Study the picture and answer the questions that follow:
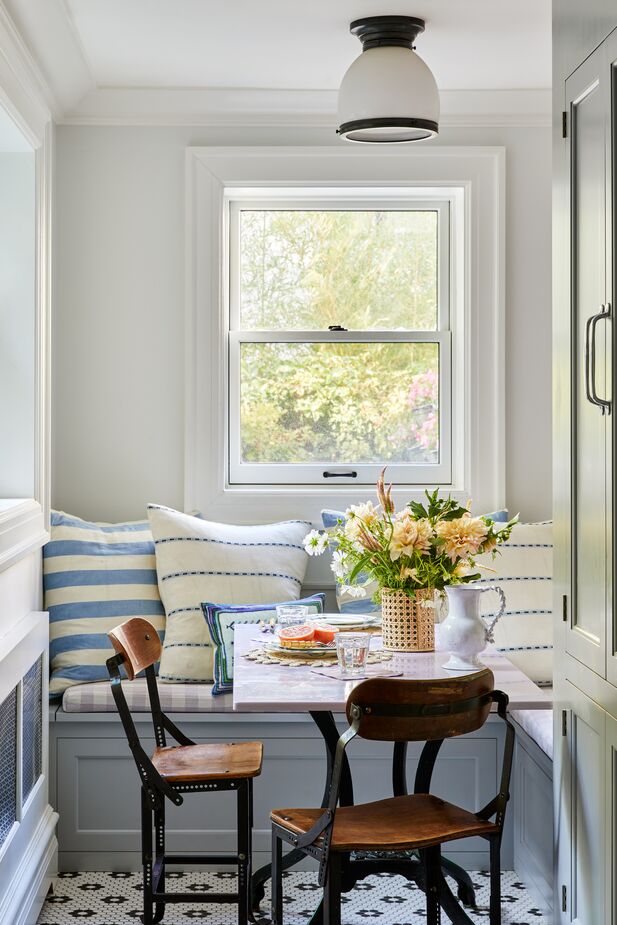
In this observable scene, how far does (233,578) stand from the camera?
374 centimetres

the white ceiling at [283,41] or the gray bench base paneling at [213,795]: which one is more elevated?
the white ceiling at [283,41]

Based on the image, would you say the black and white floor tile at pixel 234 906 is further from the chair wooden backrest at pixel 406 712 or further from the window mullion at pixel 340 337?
the window mullion at pixel 340 337

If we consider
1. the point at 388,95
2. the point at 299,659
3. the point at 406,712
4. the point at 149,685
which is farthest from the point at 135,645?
the point at 388,95

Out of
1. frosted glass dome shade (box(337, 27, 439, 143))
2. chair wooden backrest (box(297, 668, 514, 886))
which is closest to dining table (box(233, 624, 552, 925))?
chair wooden backrest (box(297, 668, 514, 886))

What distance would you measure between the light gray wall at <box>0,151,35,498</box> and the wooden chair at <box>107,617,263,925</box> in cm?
71

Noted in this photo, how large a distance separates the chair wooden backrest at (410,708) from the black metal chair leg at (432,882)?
0.37 m

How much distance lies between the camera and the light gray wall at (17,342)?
3311mm

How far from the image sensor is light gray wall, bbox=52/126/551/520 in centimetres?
399

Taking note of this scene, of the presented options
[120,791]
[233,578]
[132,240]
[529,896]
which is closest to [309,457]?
[233,578]

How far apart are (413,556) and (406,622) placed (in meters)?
0.20

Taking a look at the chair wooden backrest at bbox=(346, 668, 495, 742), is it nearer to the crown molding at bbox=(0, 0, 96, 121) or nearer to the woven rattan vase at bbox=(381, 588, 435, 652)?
the woven rattan vase at bbox=(381, 588, 435, 652)

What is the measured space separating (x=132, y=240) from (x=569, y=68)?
2.00 metres

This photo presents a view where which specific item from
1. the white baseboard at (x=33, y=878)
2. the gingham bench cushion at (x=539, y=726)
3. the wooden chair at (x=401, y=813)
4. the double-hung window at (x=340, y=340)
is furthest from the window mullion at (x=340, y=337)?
the wooden chair at (x=401, y=813)

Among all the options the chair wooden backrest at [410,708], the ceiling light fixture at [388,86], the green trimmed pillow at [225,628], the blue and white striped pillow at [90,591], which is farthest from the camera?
the blue and white striped pillow at [90,591]
